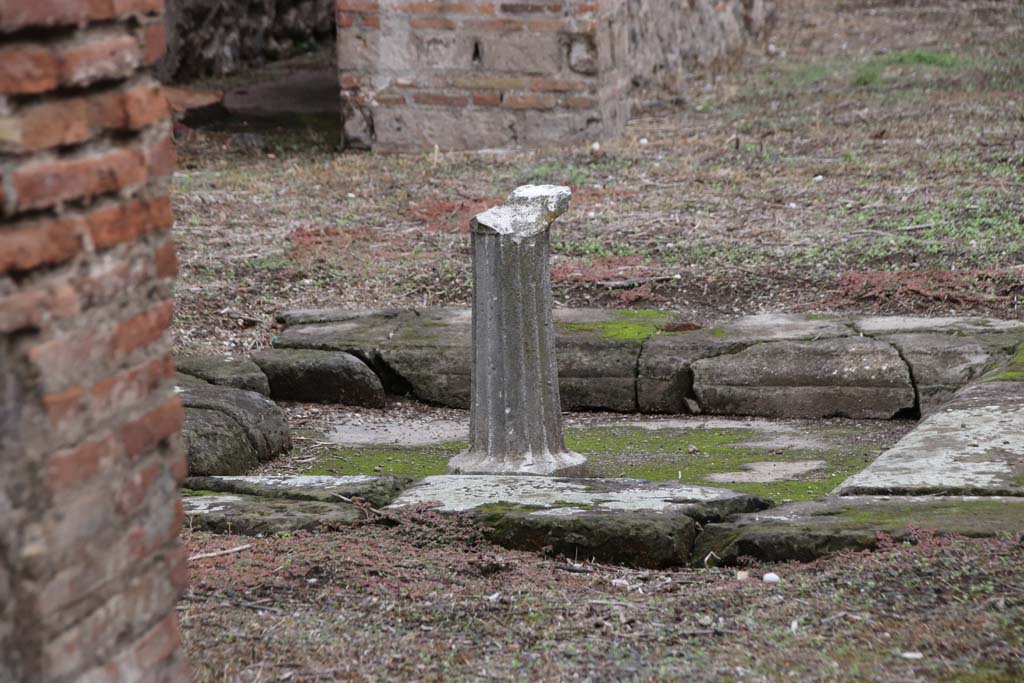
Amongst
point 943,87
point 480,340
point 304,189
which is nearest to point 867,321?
point 480,340

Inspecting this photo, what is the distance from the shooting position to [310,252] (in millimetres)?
6602

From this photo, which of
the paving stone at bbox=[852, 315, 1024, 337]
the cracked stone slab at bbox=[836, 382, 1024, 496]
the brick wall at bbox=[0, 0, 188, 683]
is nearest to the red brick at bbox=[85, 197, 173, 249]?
the brick wall at bbox=[0, 0, 188, 683]

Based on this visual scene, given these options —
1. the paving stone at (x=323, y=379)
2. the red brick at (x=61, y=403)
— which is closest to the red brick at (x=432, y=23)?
the paving stone at (x=323, y=379)

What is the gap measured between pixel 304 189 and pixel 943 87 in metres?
4.95

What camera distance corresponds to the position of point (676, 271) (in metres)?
6.08

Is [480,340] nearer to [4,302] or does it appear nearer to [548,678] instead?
[548,678]

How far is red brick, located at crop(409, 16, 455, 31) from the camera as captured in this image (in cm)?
819

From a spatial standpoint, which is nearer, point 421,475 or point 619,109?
point 421,475

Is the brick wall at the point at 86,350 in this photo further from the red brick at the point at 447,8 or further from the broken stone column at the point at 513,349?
the red brick at the point at 447,8

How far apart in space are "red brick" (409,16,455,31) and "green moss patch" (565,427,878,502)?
4.02 m

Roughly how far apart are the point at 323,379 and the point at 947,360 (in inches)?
88.9

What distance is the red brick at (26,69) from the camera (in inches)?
67.7

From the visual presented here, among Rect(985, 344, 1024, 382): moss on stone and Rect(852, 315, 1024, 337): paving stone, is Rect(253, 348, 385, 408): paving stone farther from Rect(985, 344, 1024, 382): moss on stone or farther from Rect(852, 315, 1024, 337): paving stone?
Rect(985, 344, 1024, 382): moss on stone

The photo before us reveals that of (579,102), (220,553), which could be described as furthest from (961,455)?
(579,102)
